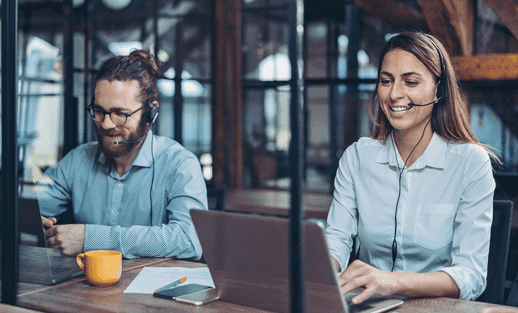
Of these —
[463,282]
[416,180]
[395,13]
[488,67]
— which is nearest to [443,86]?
[416,180]

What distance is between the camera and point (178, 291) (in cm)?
126

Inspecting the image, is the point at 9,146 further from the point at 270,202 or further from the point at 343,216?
the point at 270,202

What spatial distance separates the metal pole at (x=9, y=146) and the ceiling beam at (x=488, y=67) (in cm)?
395

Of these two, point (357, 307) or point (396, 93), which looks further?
point (396, 93)

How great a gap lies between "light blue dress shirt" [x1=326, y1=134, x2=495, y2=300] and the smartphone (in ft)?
1.78

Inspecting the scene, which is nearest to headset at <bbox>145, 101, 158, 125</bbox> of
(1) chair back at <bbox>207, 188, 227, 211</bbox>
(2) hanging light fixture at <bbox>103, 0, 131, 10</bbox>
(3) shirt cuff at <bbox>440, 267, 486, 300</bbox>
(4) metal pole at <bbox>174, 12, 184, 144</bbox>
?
(1) chair back at <bbox>207, 188, 227, 211</bbox>

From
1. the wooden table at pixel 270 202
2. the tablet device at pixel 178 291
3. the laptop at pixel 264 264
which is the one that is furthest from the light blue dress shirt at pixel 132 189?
the wooden table at pixel 270 202

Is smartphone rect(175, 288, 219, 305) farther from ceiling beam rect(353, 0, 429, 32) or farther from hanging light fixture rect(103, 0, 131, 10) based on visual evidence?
hanging light fixture rect(103, 0, 131, 10)

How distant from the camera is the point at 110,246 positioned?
5.48 ft

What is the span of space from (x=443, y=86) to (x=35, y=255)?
4.73 ft

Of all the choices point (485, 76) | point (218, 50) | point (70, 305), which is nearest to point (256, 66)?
point (218, 50)

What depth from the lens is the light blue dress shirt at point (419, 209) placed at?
152 cm

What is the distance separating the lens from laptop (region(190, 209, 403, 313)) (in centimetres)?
96

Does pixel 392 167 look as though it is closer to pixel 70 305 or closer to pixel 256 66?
pixel 70 305
